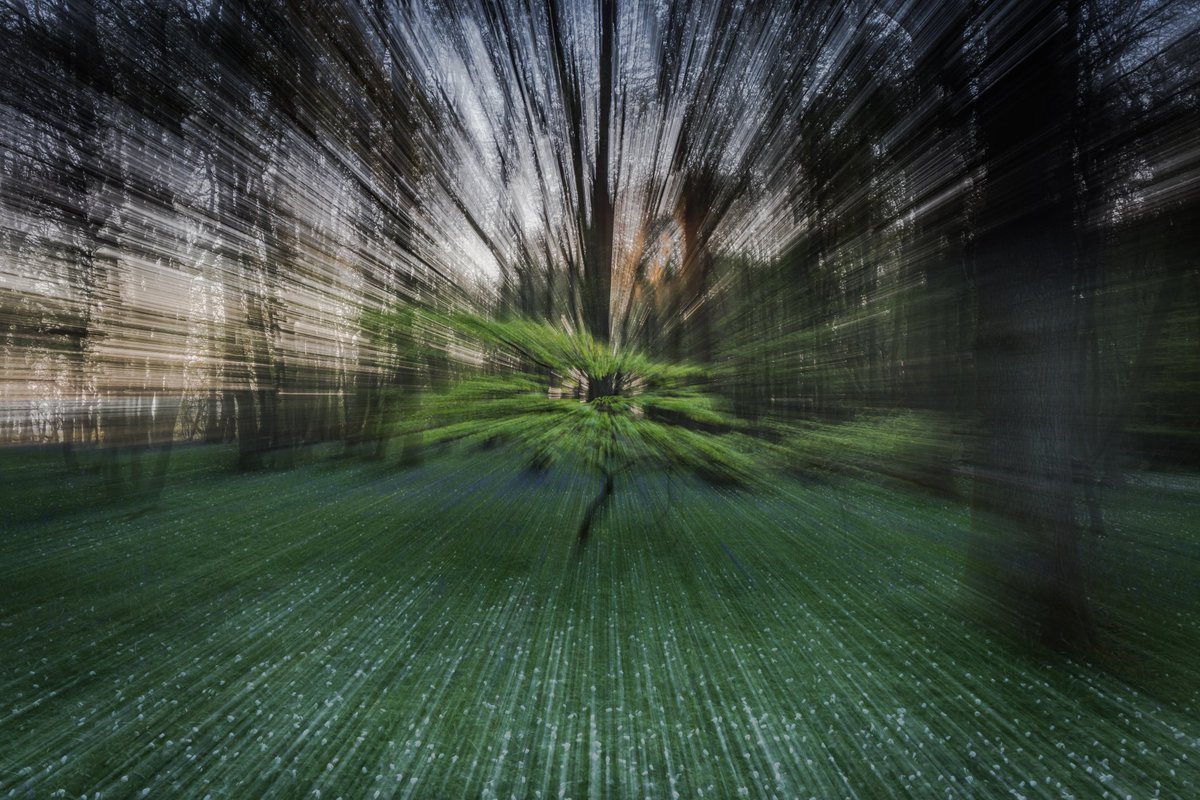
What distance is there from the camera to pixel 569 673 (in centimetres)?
191

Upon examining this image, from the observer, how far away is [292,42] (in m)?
1.25

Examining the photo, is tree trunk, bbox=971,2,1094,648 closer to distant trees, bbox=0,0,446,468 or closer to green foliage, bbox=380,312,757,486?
green foliage, bbox=380,312,757,486

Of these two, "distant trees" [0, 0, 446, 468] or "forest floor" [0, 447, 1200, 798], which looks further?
"forest floor" [0, 447, 1200, 798]

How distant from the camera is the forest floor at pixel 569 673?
138 centimetres

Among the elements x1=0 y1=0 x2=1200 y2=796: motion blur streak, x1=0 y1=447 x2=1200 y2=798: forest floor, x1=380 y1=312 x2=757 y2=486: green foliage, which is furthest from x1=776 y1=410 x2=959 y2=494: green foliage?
x1=0 y1=447 x2=1200 y2=798: forest floor

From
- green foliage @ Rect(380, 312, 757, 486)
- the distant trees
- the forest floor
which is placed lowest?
the forest floor

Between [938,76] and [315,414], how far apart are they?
260 centimetres

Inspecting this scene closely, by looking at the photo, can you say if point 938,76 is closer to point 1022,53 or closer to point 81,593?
point 1022,53

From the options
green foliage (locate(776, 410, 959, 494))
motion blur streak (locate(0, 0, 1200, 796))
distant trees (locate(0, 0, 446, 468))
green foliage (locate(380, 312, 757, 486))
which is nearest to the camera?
distant trees (locate(0, 0, 446, 468))

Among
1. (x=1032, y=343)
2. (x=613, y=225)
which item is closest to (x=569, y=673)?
(x=613, y=225)

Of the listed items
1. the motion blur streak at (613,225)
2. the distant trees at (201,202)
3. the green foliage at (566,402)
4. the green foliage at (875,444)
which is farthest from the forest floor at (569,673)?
the distant trees at (201,202)

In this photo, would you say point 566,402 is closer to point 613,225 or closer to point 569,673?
point 613,225

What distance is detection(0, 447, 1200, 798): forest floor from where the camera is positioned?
54.4 inches

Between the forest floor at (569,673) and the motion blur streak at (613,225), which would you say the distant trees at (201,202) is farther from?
the forest floor at (569,673)
